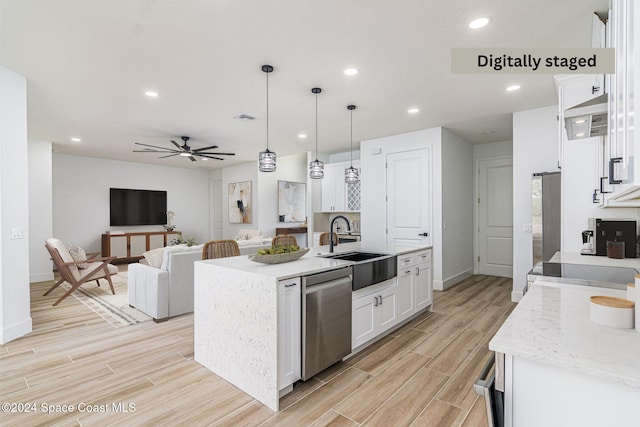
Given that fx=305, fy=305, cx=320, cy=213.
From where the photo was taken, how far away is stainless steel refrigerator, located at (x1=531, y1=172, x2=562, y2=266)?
3703 millimetres

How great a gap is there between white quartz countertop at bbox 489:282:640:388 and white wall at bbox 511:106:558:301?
344 centimetres

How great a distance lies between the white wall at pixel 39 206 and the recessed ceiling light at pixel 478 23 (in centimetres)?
731

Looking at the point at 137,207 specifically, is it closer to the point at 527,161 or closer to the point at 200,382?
the point at 200,382

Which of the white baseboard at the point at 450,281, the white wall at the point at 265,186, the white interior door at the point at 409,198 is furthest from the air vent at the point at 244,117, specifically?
the white baseboard at the point at 450,281

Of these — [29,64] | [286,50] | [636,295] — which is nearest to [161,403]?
[636,295]

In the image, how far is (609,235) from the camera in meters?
2.67

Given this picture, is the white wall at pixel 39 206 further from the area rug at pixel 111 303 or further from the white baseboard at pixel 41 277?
the area rug at pixel 111 303

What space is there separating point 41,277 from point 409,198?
7.17 metres

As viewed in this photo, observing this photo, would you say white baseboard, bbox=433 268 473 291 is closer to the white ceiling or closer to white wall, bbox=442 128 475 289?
white wall, bbox=442 128 475 289

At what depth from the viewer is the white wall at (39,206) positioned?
5.70m

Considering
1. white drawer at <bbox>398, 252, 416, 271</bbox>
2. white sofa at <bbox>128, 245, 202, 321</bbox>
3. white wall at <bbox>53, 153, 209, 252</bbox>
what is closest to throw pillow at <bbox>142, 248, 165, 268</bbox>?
white sofa at <bbox>128, 245, 202, 321</bbox>

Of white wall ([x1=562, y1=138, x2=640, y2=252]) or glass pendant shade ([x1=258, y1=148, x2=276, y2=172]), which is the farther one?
glass pendant shade ([x1=258, y1=148, x2=276, y2=172])

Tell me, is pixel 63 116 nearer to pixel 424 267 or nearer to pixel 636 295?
pixel 424 267

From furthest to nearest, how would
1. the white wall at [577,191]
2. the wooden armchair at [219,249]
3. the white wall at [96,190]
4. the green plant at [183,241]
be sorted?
the white wall at [96,190] → the green plant at [183,241] → the wooden armchair at [219,249] → the white wall at [577,191]
